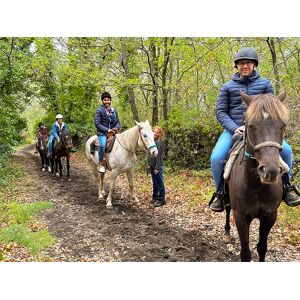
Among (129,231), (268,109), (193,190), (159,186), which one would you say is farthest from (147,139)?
(268,109)

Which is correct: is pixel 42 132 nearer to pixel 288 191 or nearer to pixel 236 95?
pixel 236 95

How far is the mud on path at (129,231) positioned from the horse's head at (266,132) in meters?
2.11

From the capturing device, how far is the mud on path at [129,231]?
14.3 feet

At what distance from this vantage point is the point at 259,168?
2.70 m

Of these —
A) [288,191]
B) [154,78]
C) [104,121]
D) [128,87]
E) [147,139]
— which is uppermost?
[154,78]

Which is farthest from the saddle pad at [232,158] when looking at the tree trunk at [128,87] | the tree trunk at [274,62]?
the tree trunk at [128,87]

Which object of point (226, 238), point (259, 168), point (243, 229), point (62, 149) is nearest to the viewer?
point (259, 168)

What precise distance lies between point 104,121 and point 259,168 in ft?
16.7

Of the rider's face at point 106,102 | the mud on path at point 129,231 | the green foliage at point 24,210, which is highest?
the rider's face at point 106,102

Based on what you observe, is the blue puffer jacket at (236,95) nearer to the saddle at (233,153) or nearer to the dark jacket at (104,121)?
the saddle at (233,153)

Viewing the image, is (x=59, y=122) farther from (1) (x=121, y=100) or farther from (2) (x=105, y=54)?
(2) (x=105, y=54)

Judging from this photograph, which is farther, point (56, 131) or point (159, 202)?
point (56, 131)

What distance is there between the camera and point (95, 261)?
415 centimetres

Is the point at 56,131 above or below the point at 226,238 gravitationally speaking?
above
